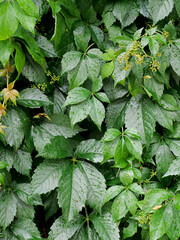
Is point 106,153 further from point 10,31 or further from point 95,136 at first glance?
point 10,31

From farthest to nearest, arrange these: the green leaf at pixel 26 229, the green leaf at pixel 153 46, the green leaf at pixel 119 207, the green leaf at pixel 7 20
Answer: the green leaf at pixel 26 229 < the green leaf at pixel 119 207 < the green leaf at pixel 153 46 < the green leaf at pixel 7 20

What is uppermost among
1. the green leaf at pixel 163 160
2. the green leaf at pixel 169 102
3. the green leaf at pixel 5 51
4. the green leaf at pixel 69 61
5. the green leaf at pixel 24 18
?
the green leaf at pixel 24 18

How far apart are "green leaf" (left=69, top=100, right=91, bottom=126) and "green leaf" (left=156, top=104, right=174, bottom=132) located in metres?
0.39

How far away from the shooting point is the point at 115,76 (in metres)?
1.30

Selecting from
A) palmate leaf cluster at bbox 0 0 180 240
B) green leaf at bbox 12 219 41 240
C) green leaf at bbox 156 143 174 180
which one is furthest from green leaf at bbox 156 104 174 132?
green leaf at bbox 12 219 41 240

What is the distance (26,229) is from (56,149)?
1.60 ft

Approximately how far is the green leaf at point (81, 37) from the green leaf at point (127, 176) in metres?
0.63

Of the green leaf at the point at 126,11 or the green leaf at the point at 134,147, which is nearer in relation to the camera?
the green leaf at the point at 134,147

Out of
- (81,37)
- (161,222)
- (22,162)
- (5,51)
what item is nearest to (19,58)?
(5,51)

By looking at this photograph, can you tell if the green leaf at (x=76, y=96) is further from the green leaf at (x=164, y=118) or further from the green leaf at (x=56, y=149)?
the green leaf at (x=164, y=118)

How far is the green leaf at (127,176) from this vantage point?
130cm

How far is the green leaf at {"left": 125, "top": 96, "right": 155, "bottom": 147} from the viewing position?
1.35 metres

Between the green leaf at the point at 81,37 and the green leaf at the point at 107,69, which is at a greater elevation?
the green leaf at the point at 81,37

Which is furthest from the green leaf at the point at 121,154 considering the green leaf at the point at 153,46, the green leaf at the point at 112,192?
the green leaf at the point at 153,46
